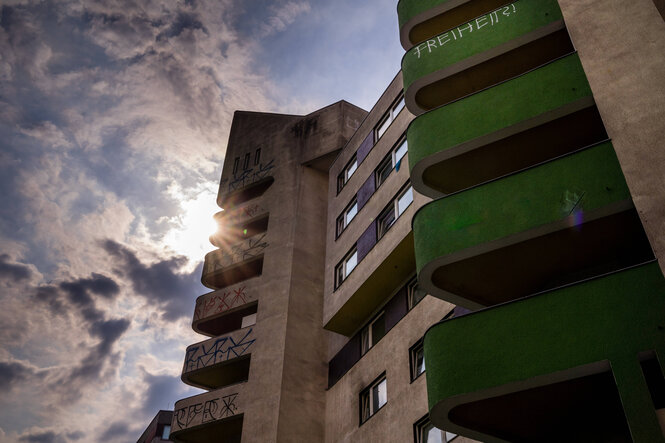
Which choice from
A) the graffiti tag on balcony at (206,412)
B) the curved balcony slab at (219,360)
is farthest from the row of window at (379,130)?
the graffiti tag on balcony at (206,412)

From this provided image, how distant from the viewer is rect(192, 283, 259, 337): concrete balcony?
3020 centimetres

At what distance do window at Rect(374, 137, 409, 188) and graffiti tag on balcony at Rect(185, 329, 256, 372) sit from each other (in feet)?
28.5

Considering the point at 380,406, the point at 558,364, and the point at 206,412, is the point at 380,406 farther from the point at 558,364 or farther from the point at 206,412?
the point at 558,364

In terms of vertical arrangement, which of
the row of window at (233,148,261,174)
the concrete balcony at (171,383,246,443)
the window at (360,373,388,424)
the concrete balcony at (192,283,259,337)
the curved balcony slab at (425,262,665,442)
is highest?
the row of window at (233,148,261,174)

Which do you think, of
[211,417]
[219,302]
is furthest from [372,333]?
[219,302]

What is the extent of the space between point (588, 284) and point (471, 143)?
524 centimetres

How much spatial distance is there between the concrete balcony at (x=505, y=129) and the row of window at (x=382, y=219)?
693cm

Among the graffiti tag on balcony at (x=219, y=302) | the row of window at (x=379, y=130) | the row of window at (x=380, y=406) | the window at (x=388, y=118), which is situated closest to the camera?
the row of window at (x=380, y=406)

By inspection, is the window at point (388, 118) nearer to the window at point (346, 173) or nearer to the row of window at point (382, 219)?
the window at point (346, 173)

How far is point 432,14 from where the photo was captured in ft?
63.9

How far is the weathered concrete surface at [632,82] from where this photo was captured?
32.4 feet

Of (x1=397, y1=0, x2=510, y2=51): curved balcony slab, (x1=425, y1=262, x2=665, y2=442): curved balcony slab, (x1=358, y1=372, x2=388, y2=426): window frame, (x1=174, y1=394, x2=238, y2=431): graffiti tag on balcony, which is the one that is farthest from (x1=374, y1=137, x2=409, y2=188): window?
(x1=425, y1=262, x2=665, y2=442): curved balcony slab

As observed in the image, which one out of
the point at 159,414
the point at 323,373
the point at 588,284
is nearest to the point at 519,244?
the point at 588,284

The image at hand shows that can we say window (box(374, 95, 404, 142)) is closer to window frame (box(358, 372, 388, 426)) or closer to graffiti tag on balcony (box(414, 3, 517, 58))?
graffiti tag on balcony (box(414, 3, 517, 58))
